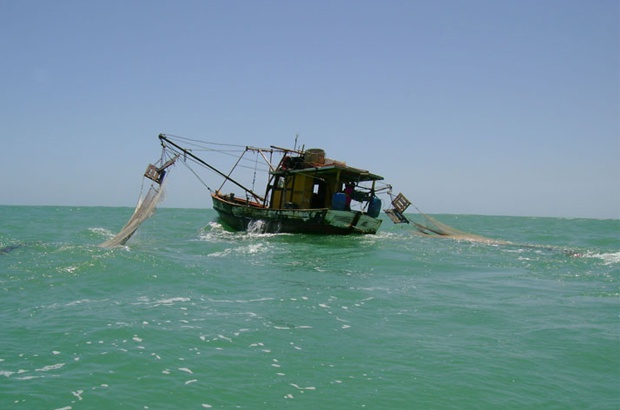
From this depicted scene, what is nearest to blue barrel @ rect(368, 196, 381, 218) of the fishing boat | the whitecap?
the fishing boat

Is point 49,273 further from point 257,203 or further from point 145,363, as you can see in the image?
point 257,203

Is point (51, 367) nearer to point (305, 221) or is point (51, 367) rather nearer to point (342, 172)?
point (305, 221)

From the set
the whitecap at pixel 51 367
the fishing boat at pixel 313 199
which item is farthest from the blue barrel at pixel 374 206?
Answer: the whitecap at pixel 51 367

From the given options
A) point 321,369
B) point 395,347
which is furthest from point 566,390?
point 321,369

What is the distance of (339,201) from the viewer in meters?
20.5

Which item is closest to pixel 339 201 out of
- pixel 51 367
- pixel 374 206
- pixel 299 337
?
pixel 374 206

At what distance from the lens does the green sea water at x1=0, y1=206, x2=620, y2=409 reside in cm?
478

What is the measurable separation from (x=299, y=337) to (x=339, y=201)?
14.2m

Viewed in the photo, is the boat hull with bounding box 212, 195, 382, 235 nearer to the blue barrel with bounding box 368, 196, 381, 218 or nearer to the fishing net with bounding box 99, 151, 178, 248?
the blue barrel with bounding box 368, 196, 381, 218

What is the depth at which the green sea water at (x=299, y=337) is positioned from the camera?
478cm

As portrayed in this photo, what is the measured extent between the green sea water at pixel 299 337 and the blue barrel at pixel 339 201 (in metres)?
8.20

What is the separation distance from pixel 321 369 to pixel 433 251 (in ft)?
43.4

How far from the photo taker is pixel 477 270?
13008mm

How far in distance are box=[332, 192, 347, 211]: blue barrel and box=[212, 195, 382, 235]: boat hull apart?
19 cm
